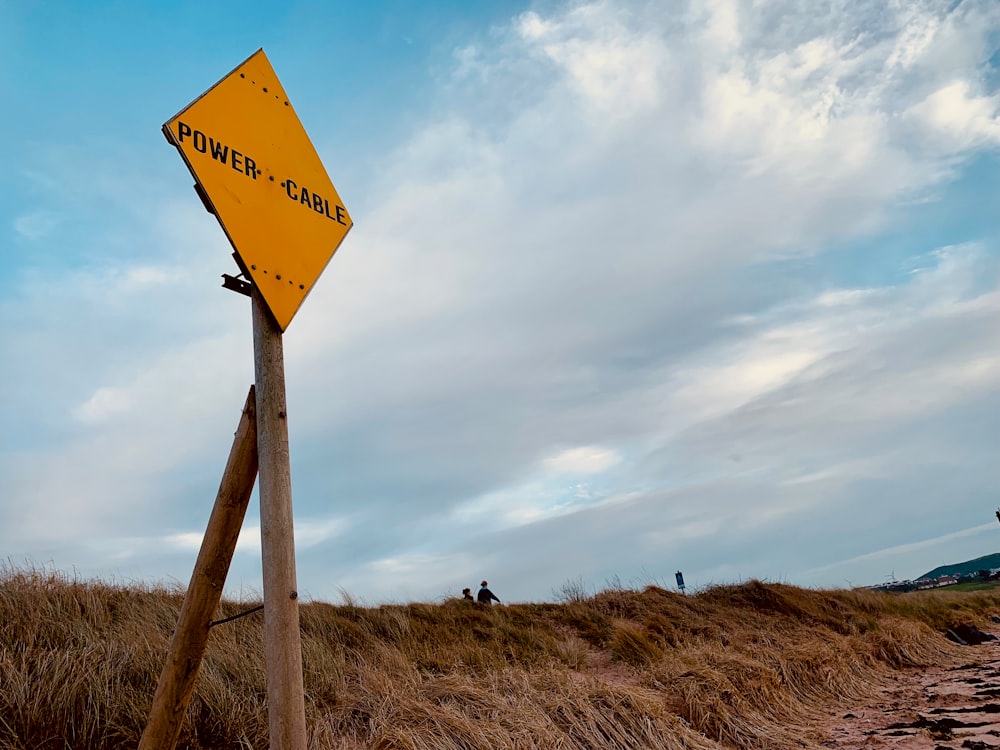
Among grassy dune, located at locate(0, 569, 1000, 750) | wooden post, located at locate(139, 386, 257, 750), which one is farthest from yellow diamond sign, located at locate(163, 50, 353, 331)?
grassy dune, located at locate(0, 569, 1000, 750)

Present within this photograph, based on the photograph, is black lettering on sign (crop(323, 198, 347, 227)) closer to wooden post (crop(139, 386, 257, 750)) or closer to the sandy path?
wooden post (crop(139, 386, 257, 750))

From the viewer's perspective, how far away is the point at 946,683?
8.83 m

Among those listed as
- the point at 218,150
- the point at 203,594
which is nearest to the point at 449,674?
the point at 203,594

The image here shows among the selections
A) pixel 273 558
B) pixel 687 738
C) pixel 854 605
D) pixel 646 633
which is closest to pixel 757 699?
pixel 687 738

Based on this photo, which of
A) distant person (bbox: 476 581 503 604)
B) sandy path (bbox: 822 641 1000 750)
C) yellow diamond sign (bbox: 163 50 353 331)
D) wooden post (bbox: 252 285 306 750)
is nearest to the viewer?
wooden post (bbox: 252 285 306 750)

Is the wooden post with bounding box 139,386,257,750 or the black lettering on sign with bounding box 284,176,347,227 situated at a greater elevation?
the black lettering on sign with bounding box 284,176,347,227

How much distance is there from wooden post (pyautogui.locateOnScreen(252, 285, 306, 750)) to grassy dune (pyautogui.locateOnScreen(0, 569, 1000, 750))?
230cm

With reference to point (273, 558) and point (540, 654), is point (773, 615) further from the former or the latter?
point (273, 558)

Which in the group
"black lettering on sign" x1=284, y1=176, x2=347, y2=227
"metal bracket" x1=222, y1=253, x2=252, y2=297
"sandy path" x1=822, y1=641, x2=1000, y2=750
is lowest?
"sandy path" x1=822, y1=641, x2=1000, y2=750

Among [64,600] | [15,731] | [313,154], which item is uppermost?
[313,154]

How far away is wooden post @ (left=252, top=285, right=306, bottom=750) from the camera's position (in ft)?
7.84

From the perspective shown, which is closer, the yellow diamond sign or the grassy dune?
the yellow diamond sign

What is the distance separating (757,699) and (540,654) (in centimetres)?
271

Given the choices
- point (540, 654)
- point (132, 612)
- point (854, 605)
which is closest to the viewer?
point (132, 612)
